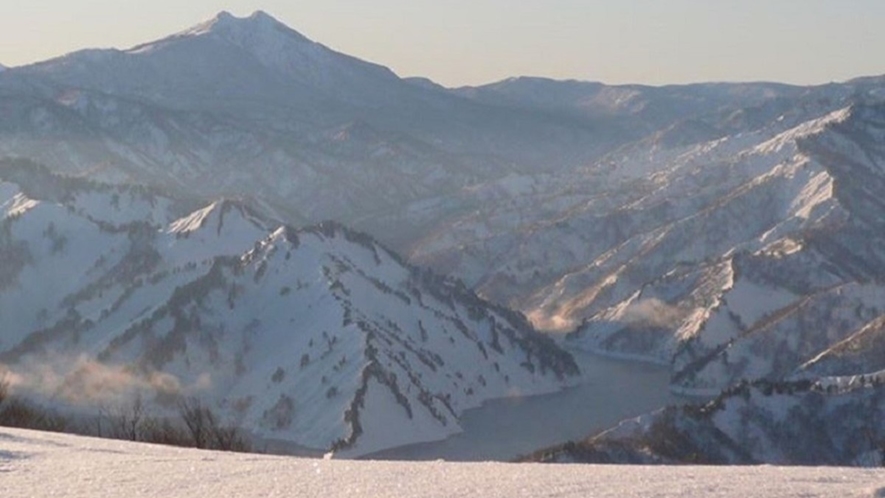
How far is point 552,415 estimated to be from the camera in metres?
152

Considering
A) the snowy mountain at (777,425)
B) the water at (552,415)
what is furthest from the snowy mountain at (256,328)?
the snowy mountain at (777,425)

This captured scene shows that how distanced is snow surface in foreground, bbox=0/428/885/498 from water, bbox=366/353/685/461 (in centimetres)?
9423

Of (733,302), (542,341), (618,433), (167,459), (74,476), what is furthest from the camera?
(733,302)

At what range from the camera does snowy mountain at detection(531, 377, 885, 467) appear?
101 m

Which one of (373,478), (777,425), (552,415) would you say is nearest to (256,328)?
(552,415)

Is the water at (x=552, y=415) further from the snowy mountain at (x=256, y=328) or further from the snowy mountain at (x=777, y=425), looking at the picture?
the snowy mountain at (x=777, y=425)

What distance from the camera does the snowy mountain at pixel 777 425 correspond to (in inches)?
3989

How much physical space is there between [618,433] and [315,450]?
32.6m

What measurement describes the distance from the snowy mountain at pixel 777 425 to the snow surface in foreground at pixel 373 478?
7974cm

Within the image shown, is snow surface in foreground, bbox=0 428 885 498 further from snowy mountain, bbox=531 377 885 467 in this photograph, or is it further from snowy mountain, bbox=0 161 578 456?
snowy mountain, bbox=0 161 578 456

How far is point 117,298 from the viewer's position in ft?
505

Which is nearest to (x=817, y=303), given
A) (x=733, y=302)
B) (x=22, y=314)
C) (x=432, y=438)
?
(x=733, y=302)

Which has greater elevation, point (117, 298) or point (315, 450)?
point (117, 298)

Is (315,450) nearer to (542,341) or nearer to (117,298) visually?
(117,298)
